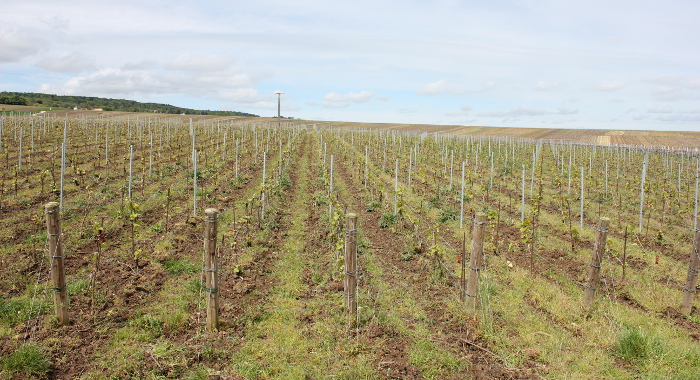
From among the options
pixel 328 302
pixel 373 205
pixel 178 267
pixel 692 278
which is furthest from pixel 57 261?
pixel 373 205

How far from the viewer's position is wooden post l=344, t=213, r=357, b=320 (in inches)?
198

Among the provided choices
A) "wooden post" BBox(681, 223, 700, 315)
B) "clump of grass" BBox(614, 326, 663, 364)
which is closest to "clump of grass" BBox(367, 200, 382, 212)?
"wooden post" BBox(681, 223, 700, 315)

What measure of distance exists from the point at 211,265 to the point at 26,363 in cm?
185

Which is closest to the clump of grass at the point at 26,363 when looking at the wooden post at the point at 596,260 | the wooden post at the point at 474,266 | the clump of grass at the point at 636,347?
the wooden post at the point at 474,266

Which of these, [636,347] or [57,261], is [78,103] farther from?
[636,347]

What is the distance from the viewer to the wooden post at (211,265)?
Answer: 4.71 m

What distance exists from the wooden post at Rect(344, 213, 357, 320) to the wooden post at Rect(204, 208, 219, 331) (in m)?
1.54

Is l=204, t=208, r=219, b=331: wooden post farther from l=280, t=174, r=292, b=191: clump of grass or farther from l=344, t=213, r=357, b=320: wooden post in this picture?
l=280, t=174, r=292, b=191: clump of grass

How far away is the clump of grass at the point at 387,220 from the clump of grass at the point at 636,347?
6.05m

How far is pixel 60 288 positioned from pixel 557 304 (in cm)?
635

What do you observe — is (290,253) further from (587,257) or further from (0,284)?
(587,257)

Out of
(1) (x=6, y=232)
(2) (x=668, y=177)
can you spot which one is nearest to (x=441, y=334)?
(1) (x=6, y=232)

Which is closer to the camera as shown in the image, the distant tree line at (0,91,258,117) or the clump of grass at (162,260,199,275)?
the clump of grass at (162,260,199,275)

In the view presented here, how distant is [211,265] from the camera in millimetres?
Answer: 4758
